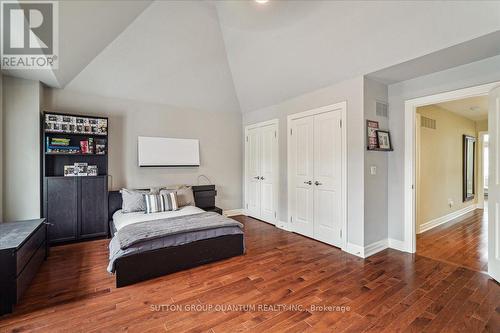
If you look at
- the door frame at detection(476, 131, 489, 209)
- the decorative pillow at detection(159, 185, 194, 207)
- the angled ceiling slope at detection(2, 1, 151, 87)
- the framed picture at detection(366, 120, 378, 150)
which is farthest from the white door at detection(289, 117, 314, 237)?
the door frame at detection(476, 131, 489, 209)

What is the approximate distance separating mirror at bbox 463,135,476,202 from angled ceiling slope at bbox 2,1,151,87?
23.5 ft

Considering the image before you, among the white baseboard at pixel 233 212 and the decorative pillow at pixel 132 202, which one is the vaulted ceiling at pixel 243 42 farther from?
the white baseboard at pixel 233 212

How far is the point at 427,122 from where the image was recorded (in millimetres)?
4359

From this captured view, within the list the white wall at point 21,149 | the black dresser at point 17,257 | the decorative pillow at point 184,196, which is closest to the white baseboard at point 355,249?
the decorative pillow at point 184,196

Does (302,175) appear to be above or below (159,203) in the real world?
above

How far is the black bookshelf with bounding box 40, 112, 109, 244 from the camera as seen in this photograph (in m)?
3.53

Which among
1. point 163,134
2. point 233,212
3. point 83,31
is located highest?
point 83,31

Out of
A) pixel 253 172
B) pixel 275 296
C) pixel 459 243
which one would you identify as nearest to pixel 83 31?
pixel 275 296

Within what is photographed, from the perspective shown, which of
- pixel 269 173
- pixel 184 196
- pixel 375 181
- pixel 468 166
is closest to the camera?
pixel 375 181

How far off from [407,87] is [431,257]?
7.82 ft

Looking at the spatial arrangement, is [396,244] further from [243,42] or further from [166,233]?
[243,42]

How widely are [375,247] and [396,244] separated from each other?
39 cm

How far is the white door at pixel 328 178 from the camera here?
3510 millimetres

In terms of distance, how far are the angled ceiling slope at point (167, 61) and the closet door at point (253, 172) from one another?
1.17 m
